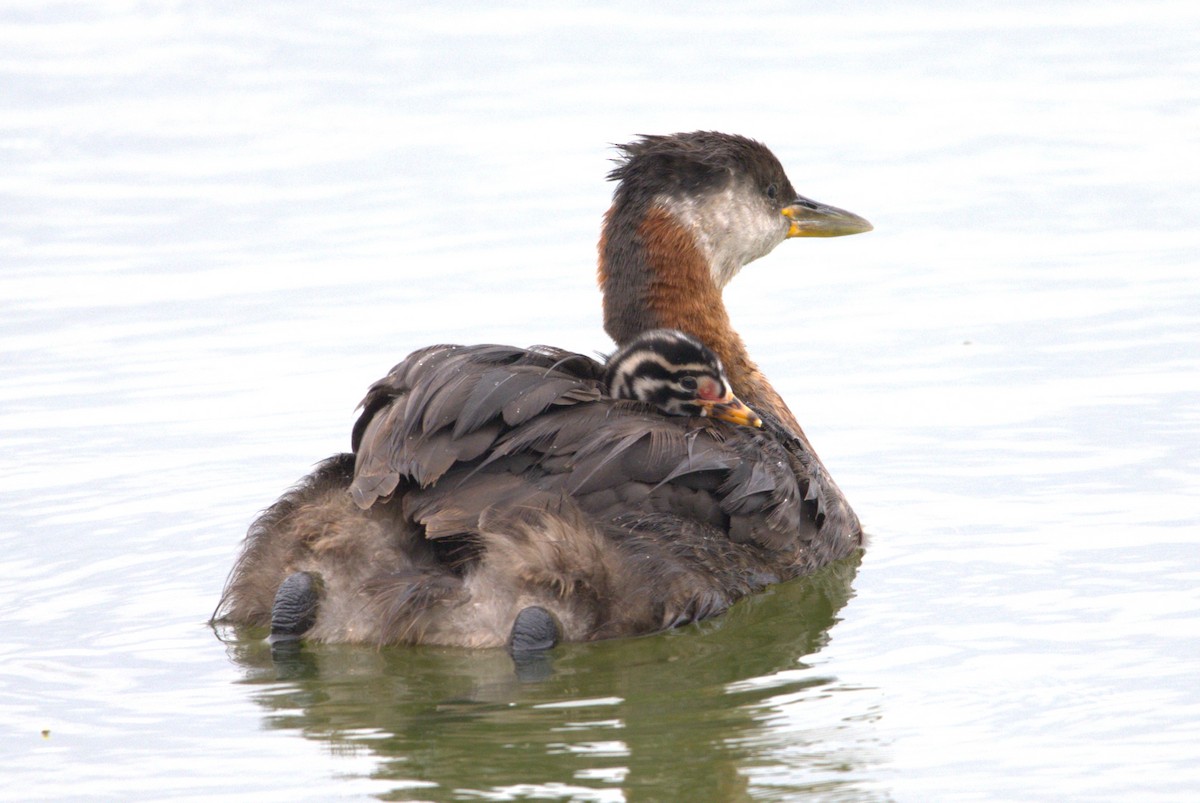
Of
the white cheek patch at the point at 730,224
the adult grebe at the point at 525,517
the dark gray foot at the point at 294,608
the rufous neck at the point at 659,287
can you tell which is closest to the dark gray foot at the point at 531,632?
the adult grebe at the point at 525,517

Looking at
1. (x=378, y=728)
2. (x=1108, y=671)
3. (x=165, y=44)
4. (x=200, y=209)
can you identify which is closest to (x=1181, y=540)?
(x=1108, y=671)

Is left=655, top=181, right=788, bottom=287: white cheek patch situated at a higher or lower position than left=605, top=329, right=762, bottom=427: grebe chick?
higher

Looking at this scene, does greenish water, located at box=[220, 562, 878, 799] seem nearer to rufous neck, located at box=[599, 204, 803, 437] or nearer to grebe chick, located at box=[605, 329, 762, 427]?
grebe chick, located at box=[605, 329, 762, 427]

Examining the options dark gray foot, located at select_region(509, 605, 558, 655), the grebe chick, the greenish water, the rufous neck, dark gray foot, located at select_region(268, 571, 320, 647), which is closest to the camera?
the greenish water

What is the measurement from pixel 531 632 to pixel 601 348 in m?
4.03

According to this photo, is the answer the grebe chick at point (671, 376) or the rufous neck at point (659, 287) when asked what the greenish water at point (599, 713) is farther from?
the rufous neck at point (659, 287)

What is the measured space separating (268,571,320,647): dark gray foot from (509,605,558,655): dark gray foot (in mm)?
712

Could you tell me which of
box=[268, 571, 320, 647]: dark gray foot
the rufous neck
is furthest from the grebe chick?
box=[268, 571, 320, 647]: dark gray foot

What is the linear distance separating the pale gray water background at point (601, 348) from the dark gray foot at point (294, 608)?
5.1 inches

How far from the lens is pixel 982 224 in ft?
39.3

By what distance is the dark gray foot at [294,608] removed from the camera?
6988 millimetres

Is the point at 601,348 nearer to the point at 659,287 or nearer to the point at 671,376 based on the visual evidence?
the point at 659,287

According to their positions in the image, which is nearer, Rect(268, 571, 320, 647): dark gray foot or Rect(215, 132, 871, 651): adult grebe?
Rect(215, 132, 871, 651): adult grebe

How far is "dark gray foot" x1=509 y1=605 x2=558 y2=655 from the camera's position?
6.71 metres
